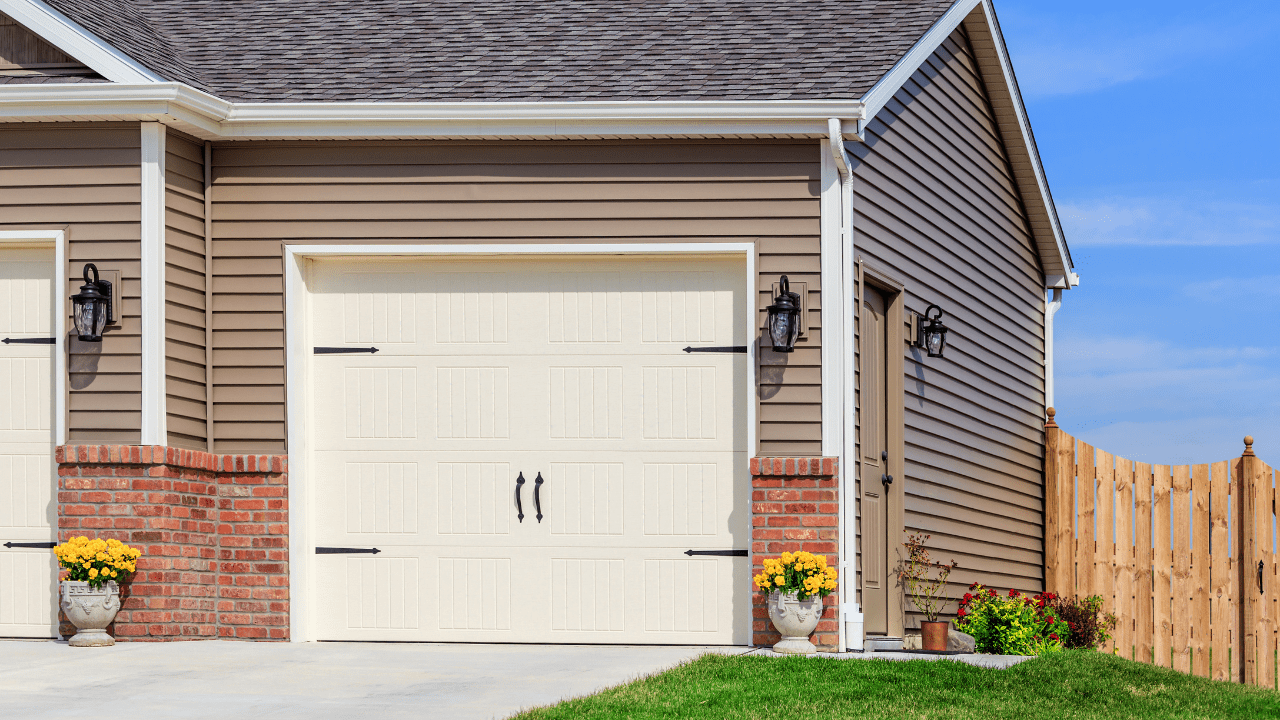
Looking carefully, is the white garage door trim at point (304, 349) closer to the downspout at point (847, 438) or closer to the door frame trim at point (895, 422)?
the downspout at point (847, 438)

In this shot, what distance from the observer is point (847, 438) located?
8.72 m

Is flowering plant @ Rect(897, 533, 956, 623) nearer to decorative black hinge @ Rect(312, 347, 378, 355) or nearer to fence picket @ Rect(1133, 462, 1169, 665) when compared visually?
fence picket @ Rect(1133, 462, 1169, 665)

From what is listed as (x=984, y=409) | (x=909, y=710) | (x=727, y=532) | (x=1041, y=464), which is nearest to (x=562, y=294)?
(x=727, y=532)

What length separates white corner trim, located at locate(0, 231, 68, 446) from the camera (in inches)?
342

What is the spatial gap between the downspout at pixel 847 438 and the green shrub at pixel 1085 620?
2.32 metres

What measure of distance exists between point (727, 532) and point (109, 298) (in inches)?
152

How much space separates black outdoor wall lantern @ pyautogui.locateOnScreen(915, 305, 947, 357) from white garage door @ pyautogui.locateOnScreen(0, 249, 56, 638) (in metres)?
5.72

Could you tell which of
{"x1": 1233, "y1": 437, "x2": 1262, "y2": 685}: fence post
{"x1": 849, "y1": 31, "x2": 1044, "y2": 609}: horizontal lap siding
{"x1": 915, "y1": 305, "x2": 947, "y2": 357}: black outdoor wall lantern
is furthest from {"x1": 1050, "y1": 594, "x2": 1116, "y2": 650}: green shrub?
{"x1": 915, "y1": 305, "x2": 947, "y2": 357}: black outdoor wall lantern

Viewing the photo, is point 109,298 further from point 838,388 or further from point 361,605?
point 838,388

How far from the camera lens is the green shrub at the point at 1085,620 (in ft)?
35.1

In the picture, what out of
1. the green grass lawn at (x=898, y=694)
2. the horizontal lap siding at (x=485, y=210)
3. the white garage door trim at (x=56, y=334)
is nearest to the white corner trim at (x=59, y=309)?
the white garage door trim at (x=56, y=334)

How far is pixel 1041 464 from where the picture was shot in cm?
1307

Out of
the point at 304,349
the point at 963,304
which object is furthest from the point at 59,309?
the point at 963,304

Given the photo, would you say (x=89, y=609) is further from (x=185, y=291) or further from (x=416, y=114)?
(x=416, y=114)
